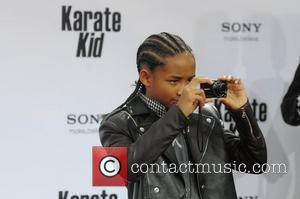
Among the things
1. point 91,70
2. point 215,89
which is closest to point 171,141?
point 215,89

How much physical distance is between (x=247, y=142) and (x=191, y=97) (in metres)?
0.17

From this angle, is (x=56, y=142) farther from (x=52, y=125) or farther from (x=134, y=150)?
(x=134, y=150)

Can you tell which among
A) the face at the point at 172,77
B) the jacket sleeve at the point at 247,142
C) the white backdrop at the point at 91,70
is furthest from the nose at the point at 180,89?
the white backdrop at the point at 91,70

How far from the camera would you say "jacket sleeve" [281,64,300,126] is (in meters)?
1.81

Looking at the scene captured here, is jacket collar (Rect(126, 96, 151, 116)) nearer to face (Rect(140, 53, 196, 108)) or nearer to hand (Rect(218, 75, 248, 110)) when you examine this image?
face (Rect(140, 53, 196, 108))

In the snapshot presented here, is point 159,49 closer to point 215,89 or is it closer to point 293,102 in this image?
point 215,89

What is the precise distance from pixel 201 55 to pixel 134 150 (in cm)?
95

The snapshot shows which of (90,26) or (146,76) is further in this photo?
(90,26)

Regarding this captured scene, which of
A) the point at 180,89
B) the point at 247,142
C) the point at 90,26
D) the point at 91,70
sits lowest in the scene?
the point at 247,142

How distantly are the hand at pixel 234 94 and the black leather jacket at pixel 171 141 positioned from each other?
0.6 inches

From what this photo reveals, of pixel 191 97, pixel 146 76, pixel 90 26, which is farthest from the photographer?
pixel 90 26

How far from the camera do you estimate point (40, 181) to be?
1.75 meters

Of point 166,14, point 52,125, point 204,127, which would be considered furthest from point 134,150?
point 166,14

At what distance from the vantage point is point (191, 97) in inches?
37.7
